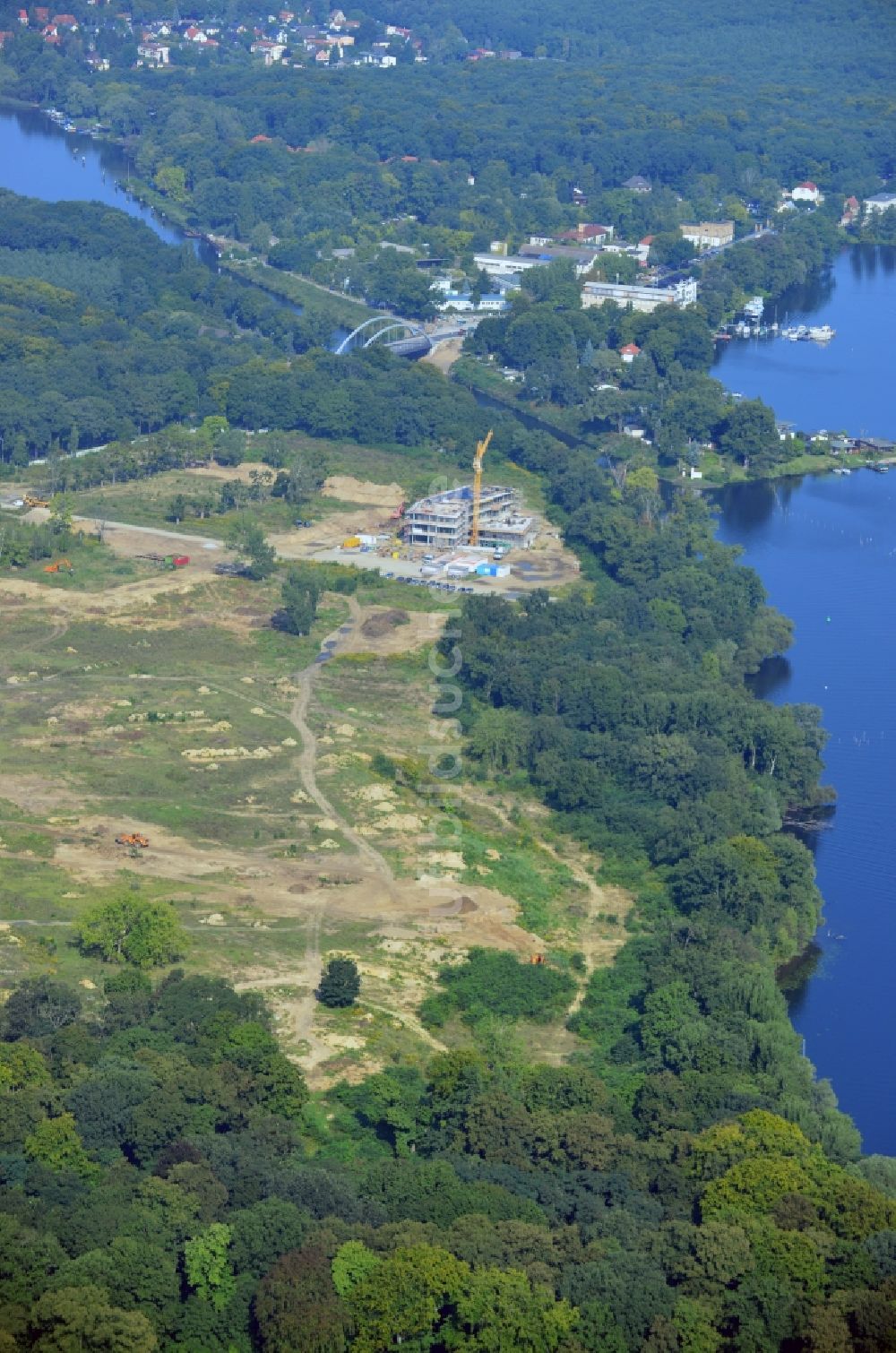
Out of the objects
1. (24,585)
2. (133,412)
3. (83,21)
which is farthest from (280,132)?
(24,585)

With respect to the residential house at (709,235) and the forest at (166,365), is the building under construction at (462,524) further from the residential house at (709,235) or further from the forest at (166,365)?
the residential house at (709,235)

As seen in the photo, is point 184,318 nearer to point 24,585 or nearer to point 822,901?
point 24,585

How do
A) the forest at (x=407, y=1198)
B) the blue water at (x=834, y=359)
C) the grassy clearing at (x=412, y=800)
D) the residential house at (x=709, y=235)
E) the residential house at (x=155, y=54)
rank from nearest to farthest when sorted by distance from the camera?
the forest at (x=407, y=1198)
the grassy clearing at (x=412, y=800)
the blue water at (x=834, y=359)
the residential house at (x=709, y=235)
the residential house at (x=155, y=54)

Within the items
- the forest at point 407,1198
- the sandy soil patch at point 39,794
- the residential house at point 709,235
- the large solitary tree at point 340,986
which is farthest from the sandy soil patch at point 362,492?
the residential house at point 709,235

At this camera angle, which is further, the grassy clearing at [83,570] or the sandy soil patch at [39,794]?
the grassy clearing at [83,570]

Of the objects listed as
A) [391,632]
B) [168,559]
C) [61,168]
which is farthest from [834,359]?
[61,168]

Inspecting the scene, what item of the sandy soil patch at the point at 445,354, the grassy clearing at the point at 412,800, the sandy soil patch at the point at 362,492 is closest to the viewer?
the grassy clearing at the point at 412,800

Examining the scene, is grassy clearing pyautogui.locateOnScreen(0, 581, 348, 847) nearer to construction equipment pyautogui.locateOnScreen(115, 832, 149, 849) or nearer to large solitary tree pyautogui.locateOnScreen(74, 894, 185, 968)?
construction equipment pyautogui.locateOnScreen(115, 832, 149, 849)

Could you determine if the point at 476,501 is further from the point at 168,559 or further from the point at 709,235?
the point at 709,235
